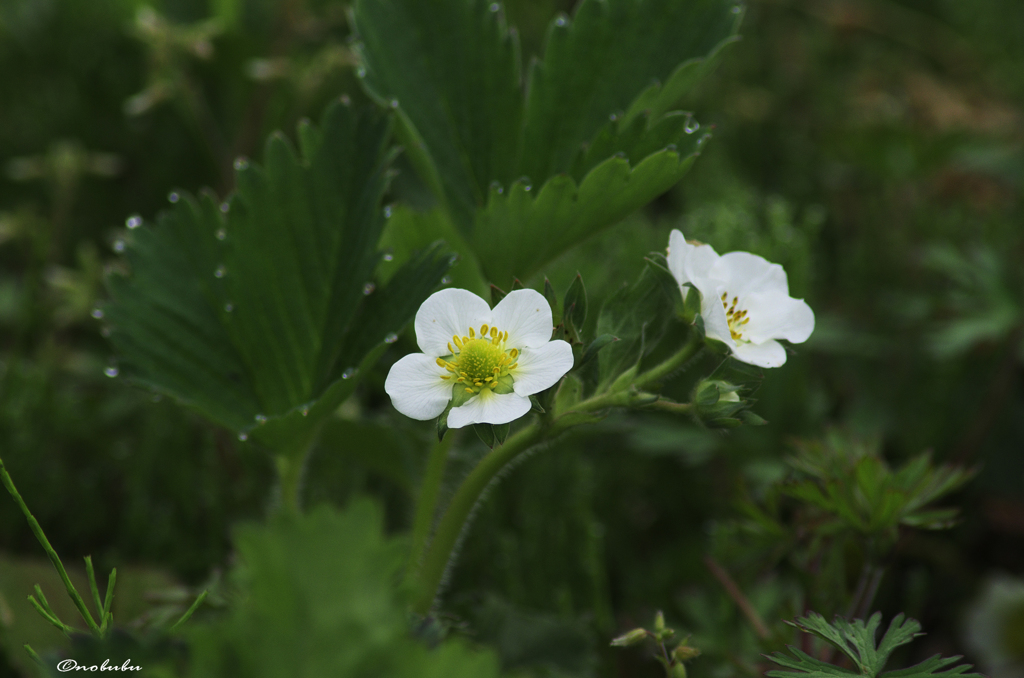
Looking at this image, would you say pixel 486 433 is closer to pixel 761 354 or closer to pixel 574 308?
pixel 574 308

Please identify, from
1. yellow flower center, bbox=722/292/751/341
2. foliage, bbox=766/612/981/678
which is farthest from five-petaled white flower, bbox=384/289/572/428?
foliage, bbox=766/612/981/678

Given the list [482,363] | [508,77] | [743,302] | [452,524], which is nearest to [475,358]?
[482,363]

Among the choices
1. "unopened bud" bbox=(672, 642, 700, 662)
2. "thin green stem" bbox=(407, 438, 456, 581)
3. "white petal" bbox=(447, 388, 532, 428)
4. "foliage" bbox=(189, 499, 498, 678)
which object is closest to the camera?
"foliage" bbox=(189, 499, 498, 678)

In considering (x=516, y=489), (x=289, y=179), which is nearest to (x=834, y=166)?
(x=516, y=489)

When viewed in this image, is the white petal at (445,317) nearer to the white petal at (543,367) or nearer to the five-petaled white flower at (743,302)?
the white petal at (543,367)

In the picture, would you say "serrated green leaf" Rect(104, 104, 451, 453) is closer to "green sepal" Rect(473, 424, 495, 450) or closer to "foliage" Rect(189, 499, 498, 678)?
"green sepal" Rect(473, 424, 495, 450)

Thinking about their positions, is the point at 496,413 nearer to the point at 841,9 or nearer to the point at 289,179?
the point at 289,179

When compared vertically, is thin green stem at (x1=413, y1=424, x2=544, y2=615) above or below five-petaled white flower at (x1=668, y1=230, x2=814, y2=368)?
below

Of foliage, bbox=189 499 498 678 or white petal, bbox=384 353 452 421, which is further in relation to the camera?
white petal, bbox=384 353 452 421
